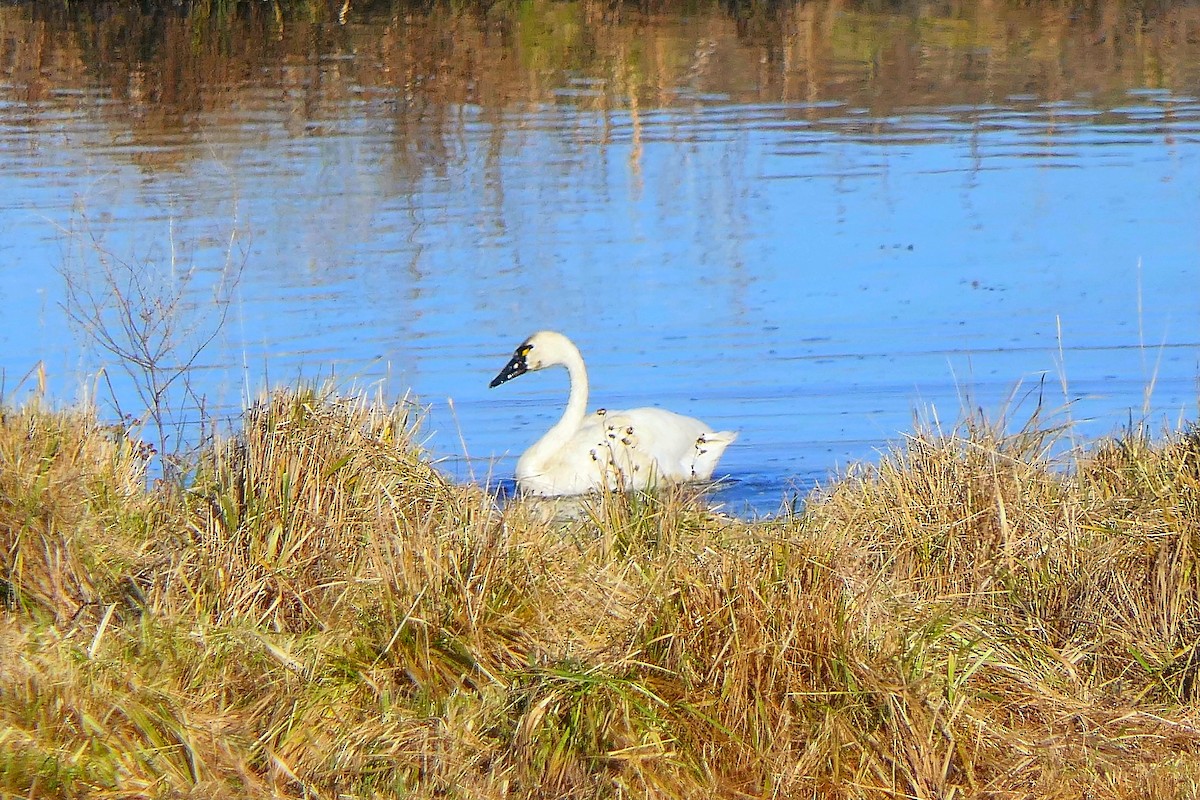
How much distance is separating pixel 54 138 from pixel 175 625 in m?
12.1

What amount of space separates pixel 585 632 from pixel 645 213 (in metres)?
8.37

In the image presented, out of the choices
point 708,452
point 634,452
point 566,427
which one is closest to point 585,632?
point 634,452

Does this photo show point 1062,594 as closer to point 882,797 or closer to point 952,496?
point 952,496

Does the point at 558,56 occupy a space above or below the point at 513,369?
above

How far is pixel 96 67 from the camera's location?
19375 millimetres

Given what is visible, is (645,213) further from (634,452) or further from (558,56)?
(558,56)

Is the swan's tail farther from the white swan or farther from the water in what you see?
the water

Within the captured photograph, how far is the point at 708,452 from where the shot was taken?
772 centimetres

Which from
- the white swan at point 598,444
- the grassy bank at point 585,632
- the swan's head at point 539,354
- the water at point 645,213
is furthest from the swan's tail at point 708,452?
the grassy bank at point 585,632

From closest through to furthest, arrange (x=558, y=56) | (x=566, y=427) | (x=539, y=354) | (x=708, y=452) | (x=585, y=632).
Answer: (x=585, y=632), (x=708, y=452), (x=566, y=427), (x=539, y=354), (x=558, y=56)

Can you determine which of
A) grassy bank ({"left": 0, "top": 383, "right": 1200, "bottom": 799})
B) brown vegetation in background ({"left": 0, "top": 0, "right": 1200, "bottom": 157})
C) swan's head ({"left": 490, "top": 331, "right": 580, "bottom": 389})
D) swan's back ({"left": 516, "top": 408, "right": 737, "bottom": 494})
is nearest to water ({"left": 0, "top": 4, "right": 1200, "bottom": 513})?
brown vegetation in background ({"left": 0, "top": 0, "right": 1200, "bottom": 157})

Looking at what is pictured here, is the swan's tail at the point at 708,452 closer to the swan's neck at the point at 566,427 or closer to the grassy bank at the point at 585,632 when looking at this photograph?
the swan's neck at the point at 566,427

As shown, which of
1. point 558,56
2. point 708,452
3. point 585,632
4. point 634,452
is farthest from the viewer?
point 558,56

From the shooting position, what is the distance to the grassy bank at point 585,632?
4141mm
